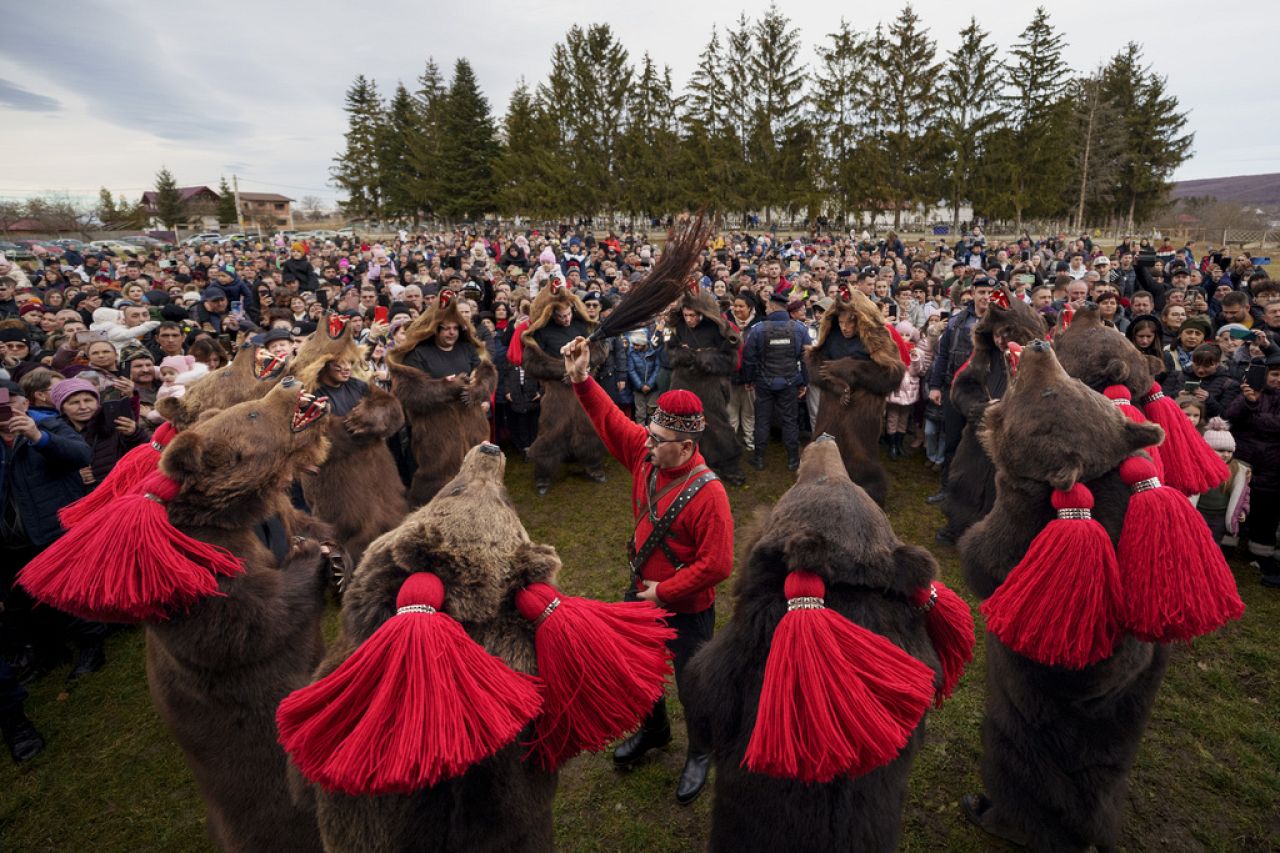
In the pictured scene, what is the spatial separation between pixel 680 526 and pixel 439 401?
377cm

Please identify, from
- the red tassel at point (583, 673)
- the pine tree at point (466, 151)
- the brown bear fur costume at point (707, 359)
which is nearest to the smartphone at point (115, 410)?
the red tassel at point (583, 673)

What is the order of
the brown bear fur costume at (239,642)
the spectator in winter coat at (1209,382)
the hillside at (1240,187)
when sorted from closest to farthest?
the brown bear fur costume at (239,642) → the spectator in winter coat at (1209,382) → the hillside at (1240,187)

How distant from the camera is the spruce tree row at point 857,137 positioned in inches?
1412

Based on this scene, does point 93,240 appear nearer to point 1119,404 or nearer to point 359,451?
point 359,451

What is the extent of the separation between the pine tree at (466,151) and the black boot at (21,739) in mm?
45558

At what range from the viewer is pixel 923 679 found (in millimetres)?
1859

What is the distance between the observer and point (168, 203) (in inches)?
2402

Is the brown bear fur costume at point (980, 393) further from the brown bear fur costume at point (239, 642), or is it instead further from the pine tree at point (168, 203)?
the pine tree at point (168, 203)

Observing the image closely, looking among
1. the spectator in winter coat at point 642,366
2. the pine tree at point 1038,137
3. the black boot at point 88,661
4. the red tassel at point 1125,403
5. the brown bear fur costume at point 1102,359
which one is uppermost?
the pine tree at point 1038,137

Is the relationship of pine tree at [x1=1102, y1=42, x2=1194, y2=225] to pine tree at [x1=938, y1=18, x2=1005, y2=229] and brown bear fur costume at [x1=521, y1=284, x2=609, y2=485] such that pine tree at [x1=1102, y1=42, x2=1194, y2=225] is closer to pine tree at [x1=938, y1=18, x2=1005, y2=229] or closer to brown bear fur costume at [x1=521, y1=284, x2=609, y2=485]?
pine tree at [x1=938, y1=18, x2=1005, y2=229]

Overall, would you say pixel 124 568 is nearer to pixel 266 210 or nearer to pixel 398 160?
pixel 398 160

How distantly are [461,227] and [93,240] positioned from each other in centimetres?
2736

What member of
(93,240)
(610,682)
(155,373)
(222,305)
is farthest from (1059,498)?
(93,240)

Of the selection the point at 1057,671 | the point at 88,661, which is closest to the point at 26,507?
the point at 88,661
